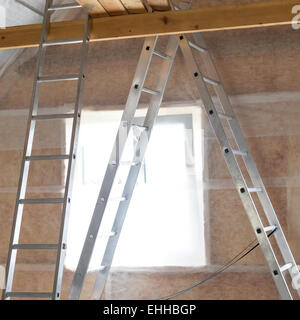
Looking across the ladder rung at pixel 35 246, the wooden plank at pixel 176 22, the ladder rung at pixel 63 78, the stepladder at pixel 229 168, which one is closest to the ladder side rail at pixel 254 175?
the stepladder at pixel 229 168

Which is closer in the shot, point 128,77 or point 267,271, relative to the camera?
point 267,271

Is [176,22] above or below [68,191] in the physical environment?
above

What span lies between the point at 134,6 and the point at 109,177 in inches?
48.1

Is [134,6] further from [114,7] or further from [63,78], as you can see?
[63,78]

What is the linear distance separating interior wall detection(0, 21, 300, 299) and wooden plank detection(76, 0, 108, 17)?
72cm

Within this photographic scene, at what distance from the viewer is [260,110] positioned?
4613 mm

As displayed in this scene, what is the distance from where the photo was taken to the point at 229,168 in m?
4.16

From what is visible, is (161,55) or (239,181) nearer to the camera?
(239,181)

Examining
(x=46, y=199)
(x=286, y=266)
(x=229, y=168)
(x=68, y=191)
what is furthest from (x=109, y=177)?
(x=286, y=266)

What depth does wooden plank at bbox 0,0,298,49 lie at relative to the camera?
12.9 feet

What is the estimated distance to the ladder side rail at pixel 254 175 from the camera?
434 centimetres
